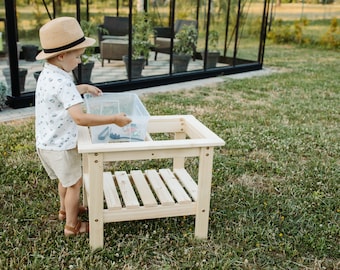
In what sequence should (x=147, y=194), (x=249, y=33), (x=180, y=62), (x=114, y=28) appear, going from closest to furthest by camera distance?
(x=147, y=194), (x=180, y=62), (x=114, y=28), (x=249, y=33)

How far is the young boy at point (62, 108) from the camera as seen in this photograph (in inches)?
84.6

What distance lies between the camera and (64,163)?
2.30 m

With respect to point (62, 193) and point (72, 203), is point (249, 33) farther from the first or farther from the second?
point (72, 203)

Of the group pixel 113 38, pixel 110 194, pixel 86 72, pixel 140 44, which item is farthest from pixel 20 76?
pixel 110 194

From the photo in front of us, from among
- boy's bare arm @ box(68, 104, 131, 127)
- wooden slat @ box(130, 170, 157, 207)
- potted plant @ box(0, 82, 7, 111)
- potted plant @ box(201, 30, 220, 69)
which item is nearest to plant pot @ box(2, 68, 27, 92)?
potted plant @ box(0, 82, 7, 111)

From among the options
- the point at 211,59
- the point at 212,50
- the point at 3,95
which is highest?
the point at 212,50

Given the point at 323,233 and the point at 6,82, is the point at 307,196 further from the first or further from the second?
the point at 6,82

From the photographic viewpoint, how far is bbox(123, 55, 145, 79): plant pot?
657 cm

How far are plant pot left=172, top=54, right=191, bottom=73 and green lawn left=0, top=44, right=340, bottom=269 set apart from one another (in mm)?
2270

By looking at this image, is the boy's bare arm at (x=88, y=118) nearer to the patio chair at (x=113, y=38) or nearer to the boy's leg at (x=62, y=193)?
the boy's leg at (x=62, y=193)

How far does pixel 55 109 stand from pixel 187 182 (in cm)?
102

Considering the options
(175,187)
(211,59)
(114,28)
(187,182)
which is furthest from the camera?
(211,59)

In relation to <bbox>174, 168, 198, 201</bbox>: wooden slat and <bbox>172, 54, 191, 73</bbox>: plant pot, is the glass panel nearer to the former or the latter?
<bbox>172, 54, 191, 73</bbox>: plant pot

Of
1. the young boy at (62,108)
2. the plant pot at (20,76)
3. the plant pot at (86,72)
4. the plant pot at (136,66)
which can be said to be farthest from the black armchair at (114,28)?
the young boy at (62,108)
